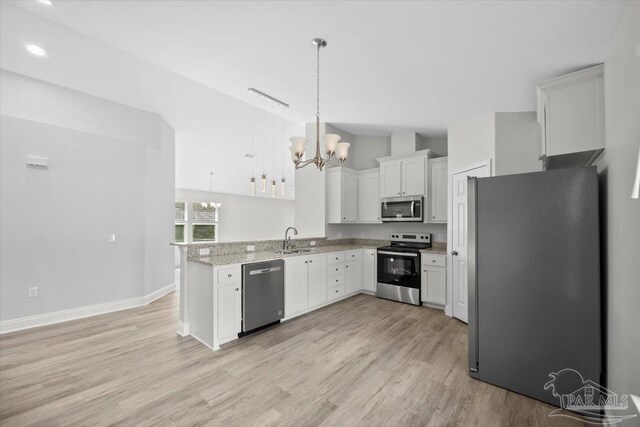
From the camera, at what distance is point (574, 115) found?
2293 mm

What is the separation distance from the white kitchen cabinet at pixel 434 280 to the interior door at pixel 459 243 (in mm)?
203

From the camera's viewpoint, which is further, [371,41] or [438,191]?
[438,191]

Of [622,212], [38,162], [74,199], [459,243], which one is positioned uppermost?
[38,162]

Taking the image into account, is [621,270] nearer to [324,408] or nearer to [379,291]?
[324,408]

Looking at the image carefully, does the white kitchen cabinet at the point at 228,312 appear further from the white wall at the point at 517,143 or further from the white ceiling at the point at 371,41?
the white wall at the point at 517,143

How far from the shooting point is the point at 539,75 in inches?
104

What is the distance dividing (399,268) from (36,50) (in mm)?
5305

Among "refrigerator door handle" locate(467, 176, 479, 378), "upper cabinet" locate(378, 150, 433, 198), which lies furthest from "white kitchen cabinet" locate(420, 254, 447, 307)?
"refrigerator door handle" locate(467, 176, 479, 378)

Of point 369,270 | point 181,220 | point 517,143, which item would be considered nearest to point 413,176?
point 517,143

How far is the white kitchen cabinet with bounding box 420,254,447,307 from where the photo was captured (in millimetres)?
4043

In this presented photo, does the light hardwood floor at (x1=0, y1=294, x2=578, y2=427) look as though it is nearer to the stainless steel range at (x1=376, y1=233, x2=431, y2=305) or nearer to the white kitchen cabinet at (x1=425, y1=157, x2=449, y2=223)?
the stainless steel range at (x1=376, y1=233, x2=431, y2=305)

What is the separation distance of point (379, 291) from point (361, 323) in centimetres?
121

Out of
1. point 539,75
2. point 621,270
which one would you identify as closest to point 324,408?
point 621,270

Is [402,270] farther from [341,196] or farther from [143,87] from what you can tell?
[143,87]
